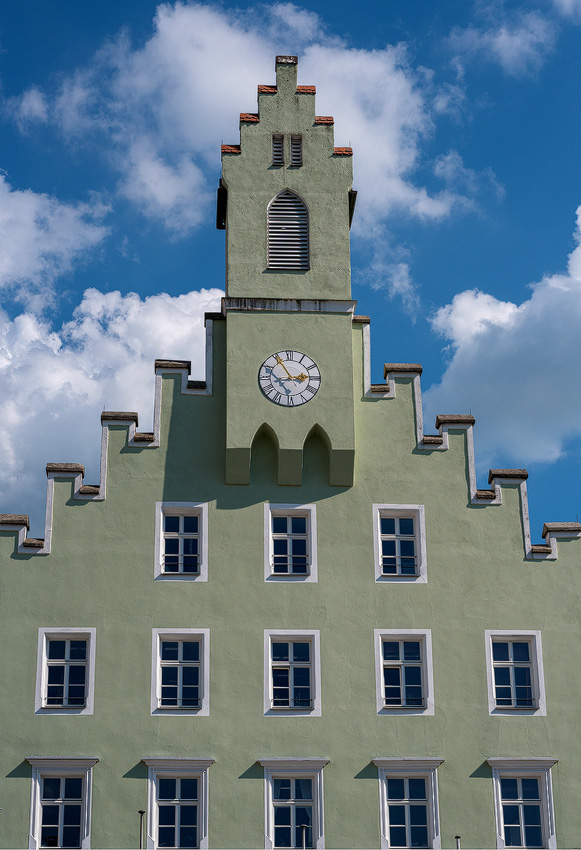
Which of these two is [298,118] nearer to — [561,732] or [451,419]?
[451,419]

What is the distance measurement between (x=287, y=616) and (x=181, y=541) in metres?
3.68

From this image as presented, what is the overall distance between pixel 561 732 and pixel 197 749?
993 cm

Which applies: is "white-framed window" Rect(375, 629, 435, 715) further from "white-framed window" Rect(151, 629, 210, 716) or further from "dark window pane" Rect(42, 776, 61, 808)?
"dark window pane" Rect(42, 776, 61, 808)

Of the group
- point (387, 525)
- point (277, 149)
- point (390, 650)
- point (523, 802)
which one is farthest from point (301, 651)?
point (277, 149)

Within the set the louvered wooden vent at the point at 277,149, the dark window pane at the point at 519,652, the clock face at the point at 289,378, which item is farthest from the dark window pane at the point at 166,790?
the louvered wooden vent at the point at 277,149

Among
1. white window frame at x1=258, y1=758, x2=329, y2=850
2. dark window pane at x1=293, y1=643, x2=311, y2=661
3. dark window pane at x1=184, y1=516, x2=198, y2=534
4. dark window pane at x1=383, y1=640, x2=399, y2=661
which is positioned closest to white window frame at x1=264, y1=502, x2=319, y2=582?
dark window pane at x1=293, y1=643, x2=311, y2=661

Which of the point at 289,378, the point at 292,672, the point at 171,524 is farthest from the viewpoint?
the point at 289,378

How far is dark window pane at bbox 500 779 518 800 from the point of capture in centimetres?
3547

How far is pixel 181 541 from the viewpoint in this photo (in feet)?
122

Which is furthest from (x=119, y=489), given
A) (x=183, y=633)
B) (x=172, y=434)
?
(x=183, y=633)

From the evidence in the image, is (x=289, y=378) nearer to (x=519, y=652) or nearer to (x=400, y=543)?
(x=400, y=543)

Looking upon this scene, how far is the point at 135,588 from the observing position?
3638 centimetres

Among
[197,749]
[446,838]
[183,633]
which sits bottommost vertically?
[446,838]

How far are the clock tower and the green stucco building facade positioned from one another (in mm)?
83
